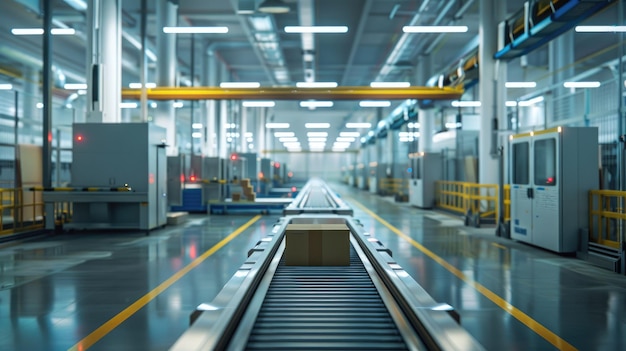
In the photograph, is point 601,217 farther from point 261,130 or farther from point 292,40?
point 261,130

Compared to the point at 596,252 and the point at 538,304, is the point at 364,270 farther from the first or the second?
the point at 596,252

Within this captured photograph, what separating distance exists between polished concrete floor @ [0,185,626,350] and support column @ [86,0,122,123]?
302cm

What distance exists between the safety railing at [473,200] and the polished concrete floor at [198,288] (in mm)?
1893

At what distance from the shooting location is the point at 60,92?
1069 inches

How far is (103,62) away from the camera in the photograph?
12.1 meters

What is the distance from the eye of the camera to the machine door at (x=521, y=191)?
989 centimetres

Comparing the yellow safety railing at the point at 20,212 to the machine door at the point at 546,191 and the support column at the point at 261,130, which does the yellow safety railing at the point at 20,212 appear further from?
the support column at the point at 261,130

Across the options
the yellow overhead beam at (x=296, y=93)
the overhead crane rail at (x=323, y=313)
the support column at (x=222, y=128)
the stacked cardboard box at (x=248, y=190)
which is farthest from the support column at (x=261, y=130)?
the overhead crane rail at (x=323, y=313)

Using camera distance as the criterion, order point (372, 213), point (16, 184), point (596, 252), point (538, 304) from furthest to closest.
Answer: point (372, 213)
point (16, 184)
point (596, 252)
point (538, 304)

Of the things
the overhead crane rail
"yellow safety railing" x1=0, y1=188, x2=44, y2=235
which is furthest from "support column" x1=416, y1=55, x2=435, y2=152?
the overhead crane rail

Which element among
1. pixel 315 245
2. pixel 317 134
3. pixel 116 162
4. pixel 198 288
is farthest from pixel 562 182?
pixel 317 134

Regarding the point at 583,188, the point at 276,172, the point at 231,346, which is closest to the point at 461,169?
the point at 583,188

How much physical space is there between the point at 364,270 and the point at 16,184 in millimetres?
9915

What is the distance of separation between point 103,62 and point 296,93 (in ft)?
20.9
